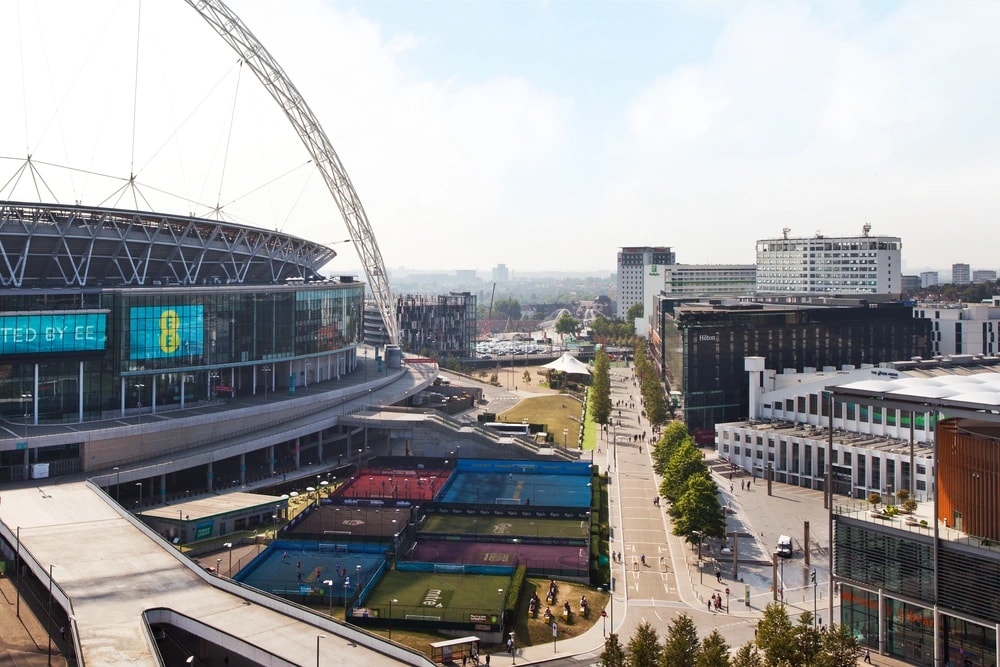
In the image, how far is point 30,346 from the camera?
228ft

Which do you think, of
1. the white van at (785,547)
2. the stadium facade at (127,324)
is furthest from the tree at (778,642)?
the stadium facade at (127,324)

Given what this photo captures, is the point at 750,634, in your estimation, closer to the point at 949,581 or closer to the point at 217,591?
the point at 949,581

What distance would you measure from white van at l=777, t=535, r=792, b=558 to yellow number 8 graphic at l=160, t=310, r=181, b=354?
50.6 meters

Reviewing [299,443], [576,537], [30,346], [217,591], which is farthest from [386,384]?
[217,591]

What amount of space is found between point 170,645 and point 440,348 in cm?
14904

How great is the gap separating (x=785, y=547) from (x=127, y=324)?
52.6 meters

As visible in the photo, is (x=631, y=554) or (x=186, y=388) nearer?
(x=631, y=554)

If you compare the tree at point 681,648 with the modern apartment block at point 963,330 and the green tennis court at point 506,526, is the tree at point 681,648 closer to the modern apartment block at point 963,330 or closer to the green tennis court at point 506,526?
the green tennis court at point 506,526

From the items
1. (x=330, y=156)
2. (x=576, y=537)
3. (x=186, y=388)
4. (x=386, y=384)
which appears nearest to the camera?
(x=576, y=537)

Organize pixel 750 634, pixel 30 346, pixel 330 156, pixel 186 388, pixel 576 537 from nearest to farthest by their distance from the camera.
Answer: pixel 750 634, pixel 576 537, pixel 30 346, pixel 186 388, pixel 330 156

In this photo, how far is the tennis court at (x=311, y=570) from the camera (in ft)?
158

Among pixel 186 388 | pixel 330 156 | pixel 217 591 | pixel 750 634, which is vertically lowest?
pixel 750 634

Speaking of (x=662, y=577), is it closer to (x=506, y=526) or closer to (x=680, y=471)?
(x=506, y=526)

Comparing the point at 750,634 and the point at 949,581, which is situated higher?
the point at 949,581
